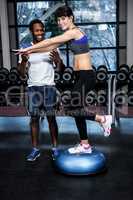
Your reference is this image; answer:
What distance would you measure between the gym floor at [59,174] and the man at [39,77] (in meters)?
0.35

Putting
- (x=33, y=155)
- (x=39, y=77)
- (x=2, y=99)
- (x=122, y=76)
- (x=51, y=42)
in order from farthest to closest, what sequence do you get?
(x=122, y=76), (x=2, y=99), (x=33, y=155), (x=39, y=77), (x=51, y=42)

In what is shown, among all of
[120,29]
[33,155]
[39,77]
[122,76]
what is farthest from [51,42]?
[120,29]

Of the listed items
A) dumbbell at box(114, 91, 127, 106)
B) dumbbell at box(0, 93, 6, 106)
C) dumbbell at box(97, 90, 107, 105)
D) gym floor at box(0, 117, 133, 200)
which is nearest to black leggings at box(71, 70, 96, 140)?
gym floor at box(0, 117, 133, 200)

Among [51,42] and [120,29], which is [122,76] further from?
[51,42]

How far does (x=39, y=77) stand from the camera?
2.56 meters

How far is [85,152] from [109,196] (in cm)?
46

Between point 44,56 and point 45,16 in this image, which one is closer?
point 44,56

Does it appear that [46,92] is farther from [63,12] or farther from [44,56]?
[63,12]

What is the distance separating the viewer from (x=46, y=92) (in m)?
2.59

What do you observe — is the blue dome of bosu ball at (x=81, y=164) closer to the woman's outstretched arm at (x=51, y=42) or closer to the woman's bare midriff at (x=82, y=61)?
the woman's bare midriff at (x=82, y=61)

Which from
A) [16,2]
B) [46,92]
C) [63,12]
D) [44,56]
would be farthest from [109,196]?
[16,2]

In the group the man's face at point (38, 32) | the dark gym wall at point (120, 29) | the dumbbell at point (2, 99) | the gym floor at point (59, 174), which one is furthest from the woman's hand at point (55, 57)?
the dark gym wall at point (120, 29)

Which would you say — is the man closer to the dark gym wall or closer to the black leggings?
the black leggings

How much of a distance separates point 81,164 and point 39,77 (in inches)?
27.4
